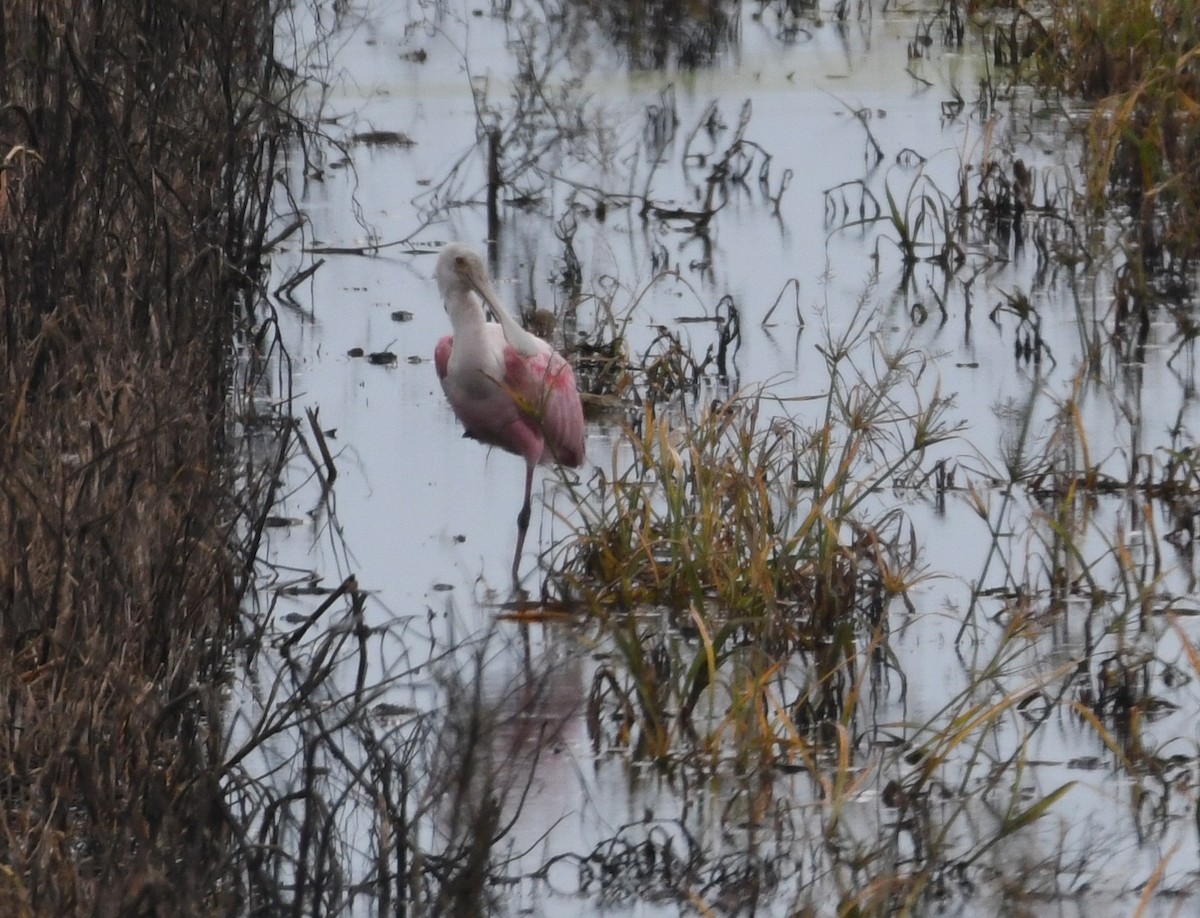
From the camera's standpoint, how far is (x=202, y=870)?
3.44m

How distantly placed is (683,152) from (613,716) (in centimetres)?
697

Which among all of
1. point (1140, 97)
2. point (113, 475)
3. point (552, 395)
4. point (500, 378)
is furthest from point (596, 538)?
point (1140, 97)

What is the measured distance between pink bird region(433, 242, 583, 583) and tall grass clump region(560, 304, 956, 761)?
0.46 metres

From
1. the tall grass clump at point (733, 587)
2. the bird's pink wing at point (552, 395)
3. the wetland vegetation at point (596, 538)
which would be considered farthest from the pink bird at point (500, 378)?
the tall grass clump at point (733, 587)

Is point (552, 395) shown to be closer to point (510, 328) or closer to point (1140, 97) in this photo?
point (510, 328)

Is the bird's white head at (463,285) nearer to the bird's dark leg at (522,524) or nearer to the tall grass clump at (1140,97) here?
the bird's dark leg at (522,524)

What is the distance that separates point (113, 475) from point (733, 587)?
1515mm

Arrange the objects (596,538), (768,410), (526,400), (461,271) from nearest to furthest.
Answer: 1. (596,538)
2. (526,400)
3. (461,271)
4. (768,410)

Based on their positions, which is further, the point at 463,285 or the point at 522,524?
the point at 463,285

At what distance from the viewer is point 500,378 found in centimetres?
641

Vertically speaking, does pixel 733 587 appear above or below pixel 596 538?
below

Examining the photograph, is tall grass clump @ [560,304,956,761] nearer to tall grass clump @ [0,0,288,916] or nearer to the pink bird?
the pink bird

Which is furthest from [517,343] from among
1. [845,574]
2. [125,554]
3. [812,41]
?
[812,41]

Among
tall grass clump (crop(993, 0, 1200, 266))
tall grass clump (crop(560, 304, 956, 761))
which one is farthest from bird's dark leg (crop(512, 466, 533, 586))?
tall grass clump (crop(993, 0, 1200, 266))
